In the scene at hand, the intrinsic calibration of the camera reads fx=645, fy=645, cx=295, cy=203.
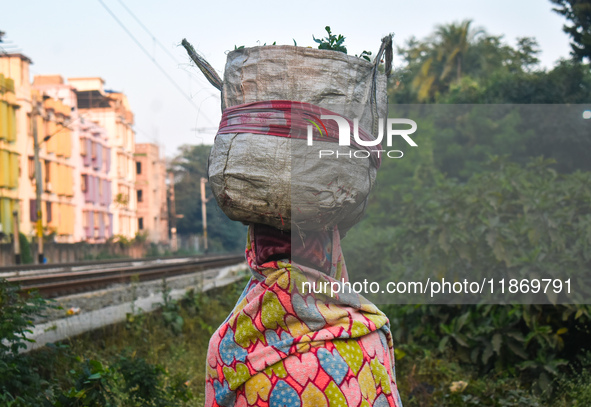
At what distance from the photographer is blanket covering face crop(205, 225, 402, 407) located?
76.6 inches

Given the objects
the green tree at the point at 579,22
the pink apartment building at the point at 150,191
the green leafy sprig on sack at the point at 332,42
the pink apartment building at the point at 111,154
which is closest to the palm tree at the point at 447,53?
the pink apartment building at the point at 111,154

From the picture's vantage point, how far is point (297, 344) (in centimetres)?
197

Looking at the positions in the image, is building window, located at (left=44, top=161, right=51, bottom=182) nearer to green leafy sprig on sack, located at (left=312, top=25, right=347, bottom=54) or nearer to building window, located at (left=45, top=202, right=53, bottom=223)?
building window, located at (left=45, top=202, right=53, bottom=223)

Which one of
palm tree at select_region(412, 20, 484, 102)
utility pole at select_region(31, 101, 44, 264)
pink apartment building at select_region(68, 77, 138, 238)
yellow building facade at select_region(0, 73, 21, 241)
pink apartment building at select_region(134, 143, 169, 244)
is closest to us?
utility pole at select_region(31, 101, 44, 264)

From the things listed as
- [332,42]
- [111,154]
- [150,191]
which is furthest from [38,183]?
[150,191]

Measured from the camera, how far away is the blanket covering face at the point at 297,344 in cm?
195

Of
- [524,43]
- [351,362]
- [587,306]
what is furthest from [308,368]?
[524,43]

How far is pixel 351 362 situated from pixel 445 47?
45.2 m

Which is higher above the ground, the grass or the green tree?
the green tree

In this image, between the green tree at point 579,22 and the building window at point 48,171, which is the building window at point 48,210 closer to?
the building window at point 48,171

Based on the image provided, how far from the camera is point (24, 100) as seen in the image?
116 ft

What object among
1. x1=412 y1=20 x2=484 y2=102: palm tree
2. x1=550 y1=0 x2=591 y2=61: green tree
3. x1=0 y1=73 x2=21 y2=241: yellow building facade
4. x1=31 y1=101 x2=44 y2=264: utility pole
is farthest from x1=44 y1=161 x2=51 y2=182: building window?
x1=550 y1=0 x2=591 y2=61: green tree

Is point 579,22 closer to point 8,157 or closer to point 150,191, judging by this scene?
point 8,157

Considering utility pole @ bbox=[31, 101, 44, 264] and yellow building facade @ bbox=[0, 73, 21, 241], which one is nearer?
utility pole @ bbox=[31, 101, 44, 264]
